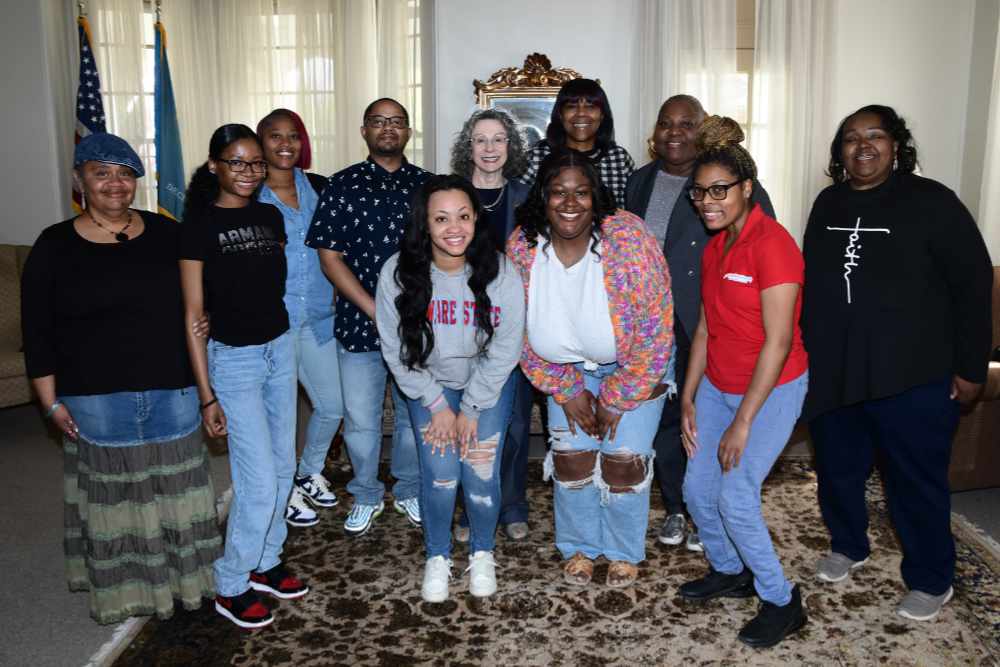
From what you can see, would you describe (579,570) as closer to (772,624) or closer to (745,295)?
(772,624)

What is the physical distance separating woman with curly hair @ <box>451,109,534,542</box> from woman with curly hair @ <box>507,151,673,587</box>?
0.25 m

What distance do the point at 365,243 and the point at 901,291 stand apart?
1811mm

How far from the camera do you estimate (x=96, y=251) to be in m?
2.19

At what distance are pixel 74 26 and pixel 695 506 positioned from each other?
20.5ft

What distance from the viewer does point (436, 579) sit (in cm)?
263

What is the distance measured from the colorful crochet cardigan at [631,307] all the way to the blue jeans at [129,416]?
117cm

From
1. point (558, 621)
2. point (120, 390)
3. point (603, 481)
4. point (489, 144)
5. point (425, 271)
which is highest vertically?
point (489, 144)

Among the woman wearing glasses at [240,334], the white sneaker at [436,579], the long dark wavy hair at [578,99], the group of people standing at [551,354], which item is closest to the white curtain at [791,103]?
the long dark wavy hair at [578,99]

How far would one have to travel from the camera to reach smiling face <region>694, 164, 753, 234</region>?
219 cm

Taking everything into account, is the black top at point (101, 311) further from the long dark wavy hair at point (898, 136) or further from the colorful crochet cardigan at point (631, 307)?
the long dark wavy hair at point (898, 136)

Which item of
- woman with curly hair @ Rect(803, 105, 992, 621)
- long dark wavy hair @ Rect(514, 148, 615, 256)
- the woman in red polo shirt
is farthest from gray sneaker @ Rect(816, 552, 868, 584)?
long dark wavy hair @ Rect(514, 148, 615, 256)

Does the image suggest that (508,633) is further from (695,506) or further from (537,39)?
(537,39)

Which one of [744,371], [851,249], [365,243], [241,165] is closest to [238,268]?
[241,165]

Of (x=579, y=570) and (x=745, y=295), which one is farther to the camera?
(x=579, y=570)
